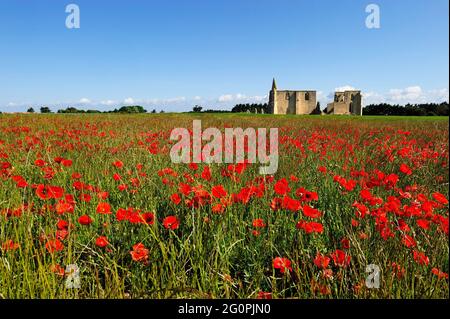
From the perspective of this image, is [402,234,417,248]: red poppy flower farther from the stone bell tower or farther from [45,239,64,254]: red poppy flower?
the stone bell tower

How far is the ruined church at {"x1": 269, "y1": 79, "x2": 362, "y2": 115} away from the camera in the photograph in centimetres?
6262

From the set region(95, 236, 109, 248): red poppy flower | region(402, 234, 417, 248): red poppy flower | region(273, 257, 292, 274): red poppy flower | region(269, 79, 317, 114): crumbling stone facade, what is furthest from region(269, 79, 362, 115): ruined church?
region(95, 236, 109, 248): red poppy flower

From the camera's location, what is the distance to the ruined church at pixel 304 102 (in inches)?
2465

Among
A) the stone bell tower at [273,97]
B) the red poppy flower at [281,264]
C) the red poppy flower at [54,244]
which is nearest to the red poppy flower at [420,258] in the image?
the red poppy flower at [281,264]

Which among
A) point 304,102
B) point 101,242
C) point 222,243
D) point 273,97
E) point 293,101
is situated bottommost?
point 222,243

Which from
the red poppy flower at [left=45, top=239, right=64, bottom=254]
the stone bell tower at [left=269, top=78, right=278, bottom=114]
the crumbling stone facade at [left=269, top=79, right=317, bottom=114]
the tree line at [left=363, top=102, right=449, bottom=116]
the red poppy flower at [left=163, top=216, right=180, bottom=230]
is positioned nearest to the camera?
the red poppy flower at [left=45, top=239, right=64, bottom=254]

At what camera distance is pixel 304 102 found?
67.7m

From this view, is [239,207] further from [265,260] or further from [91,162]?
[91,162]

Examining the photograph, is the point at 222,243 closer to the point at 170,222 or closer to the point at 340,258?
the point at 170,222

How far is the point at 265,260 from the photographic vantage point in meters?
1.92

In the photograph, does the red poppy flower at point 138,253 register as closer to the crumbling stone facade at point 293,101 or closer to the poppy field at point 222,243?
the poppy field at point 222,243

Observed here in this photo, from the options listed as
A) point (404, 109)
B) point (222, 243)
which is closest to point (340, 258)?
point (222, 243)
